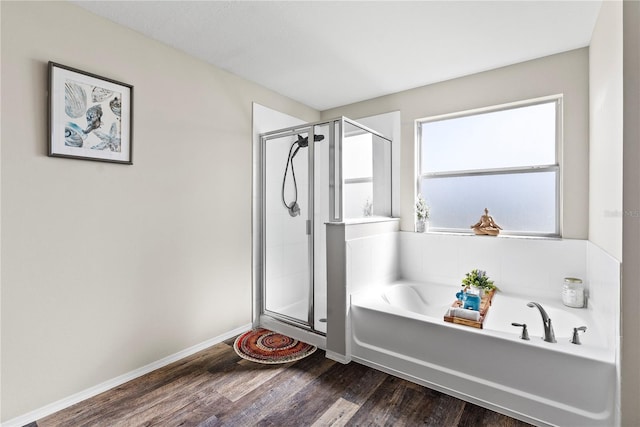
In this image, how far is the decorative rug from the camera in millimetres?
2477

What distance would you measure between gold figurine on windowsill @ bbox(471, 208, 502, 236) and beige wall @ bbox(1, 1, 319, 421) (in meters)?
2.12

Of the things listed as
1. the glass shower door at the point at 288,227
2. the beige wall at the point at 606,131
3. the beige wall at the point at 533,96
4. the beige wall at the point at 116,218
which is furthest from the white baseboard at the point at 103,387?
the beige wall at the point at 606,131

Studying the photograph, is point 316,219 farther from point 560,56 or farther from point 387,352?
point 560,56

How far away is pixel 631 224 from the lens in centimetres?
141

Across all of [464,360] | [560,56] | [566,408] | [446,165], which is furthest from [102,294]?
[560,56]

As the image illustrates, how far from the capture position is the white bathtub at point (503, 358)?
1.60 metres

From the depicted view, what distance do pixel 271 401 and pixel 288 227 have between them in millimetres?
1423

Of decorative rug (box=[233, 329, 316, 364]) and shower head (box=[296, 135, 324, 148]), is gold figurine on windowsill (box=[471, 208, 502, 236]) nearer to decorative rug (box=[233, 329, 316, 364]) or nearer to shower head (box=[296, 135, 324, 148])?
shower head (box=[296, 135, 324, 148])

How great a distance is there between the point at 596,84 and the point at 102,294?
139 inches

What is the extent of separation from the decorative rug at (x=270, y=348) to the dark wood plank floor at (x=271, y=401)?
0.11m

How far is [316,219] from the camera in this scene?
107 inches

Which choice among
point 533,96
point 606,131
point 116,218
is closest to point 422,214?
point 533,96

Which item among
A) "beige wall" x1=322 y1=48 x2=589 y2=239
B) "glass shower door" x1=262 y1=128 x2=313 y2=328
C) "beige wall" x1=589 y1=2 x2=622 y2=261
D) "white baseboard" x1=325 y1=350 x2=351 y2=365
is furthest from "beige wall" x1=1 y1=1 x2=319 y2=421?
"beige wall" x1=589 y1=2 x2=622 y2=261

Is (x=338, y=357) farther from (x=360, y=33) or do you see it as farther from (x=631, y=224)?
(x=360, y=33)
